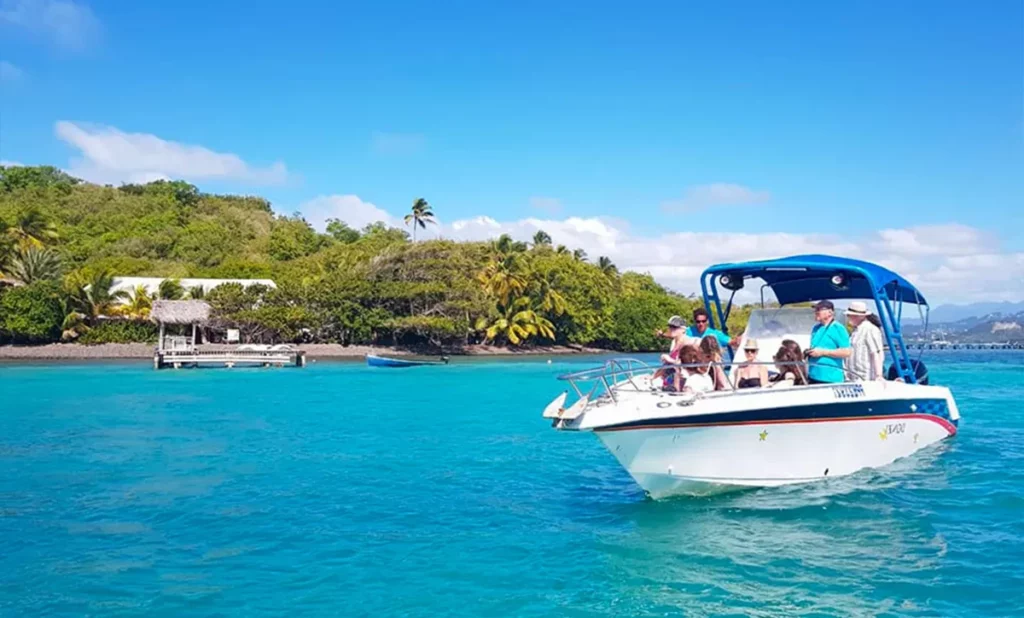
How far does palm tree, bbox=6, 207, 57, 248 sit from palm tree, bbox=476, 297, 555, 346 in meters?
34.0

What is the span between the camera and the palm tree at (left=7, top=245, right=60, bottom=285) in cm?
5572

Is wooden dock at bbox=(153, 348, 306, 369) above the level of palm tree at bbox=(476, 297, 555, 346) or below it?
below

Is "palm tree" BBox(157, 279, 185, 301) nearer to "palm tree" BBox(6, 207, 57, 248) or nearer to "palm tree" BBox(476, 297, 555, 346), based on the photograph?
"palm tree" BBox(6, 207, 57, 248)

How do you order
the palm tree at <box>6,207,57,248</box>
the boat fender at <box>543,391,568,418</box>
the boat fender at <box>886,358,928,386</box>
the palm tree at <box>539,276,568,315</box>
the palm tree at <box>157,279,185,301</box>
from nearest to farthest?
the boat fender at <box>543,391,568,418</box>, the boat fender at <box>886,358,928,386</box>, the palm tree at <box>157,279,185,301</box>, the palm tree at <box>6,207,57,248</box>, the palm tree at <box>539,276,568,315</box>

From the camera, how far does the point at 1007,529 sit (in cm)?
970

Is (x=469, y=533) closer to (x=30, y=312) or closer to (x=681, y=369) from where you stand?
(x=681, y=369)

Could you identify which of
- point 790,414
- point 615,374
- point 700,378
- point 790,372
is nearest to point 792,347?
point 790,372

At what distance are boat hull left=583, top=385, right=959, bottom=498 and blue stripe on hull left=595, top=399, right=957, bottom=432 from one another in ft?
0.04

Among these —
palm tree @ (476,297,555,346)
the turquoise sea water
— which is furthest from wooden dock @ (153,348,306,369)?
the turquoise sea water

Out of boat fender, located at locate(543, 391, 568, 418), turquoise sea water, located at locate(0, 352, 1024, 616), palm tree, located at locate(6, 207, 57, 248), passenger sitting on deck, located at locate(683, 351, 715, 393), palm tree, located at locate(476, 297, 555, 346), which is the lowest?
turquoise sea water, located at locate(0, 352, 1024, 616)

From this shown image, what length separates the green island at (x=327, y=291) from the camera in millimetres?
55094

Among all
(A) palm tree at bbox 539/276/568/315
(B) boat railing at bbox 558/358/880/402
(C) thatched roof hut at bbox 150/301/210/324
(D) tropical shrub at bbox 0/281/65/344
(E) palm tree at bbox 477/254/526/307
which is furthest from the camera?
(A) palm tree at bbox 539/276/568/315

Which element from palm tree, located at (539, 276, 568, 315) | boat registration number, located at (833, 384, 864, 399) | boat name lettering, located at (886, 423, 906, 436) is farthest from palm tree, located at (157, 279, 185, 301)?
boat registration number, located at (833, 384, 864, 399)

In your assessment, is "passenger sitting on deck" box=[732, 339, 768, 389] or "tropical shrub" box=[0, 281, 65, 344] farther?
"tropical shrub" box=[0, 281, 65, 344]
